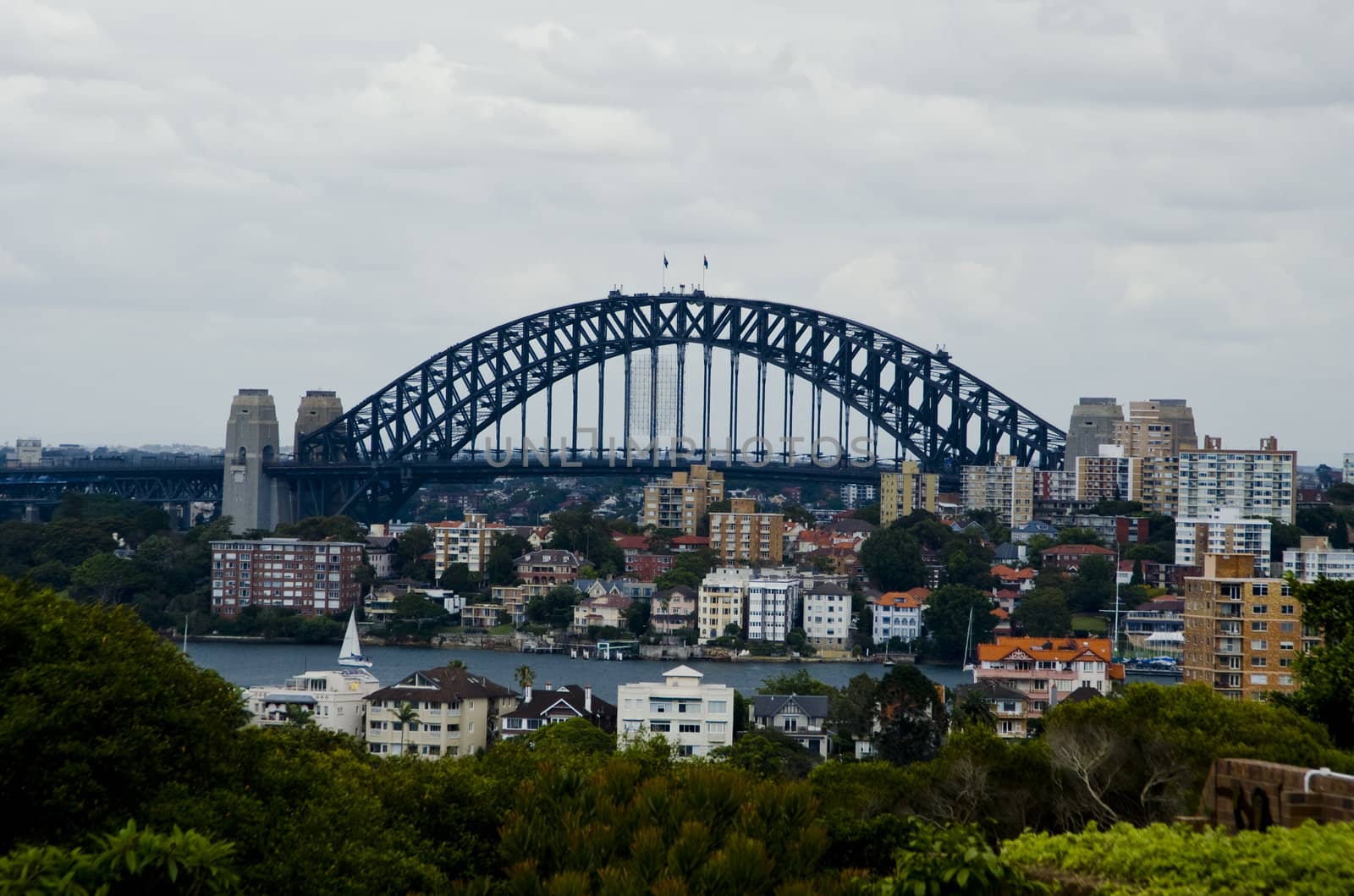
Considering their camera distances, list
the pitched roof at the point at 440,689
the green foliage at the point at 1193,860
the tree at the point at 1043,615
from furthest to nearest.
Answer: the tree at the point at 1043,615 → the pitched roof at the point at 440,689 → the green foliage at the point at 1193,860

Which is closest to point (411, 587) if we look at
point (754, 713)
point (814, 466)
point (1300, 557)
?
point (814, 466)

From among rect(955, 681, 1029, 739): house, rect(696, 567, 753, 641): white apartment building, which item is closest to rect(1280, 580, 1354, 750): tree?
rect(955, 681, 1029, 739): house

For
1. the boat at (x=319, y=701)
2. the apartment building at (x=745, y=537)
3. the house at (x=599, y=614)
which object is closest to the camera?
the boat at (x=319, y=701)

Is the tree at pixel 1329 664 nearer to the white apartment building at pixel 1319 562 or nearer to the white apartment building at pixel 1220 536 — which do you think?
the white apartment building at pixel 1319 562

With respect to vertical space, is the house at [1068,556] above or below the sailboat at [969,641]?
above

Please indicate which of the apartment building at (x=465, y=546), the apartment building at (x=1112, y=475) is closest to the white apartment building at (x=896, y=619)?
the apartment building at (x=465, y=546)

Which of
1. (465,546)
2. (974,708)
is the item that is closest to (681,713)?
(974,708)

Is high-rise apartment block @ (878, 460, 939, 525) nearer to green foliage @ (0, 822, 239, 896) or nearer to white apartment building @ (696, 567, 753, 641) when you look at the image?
white apartment building @ (696, 567, 753, 641)
